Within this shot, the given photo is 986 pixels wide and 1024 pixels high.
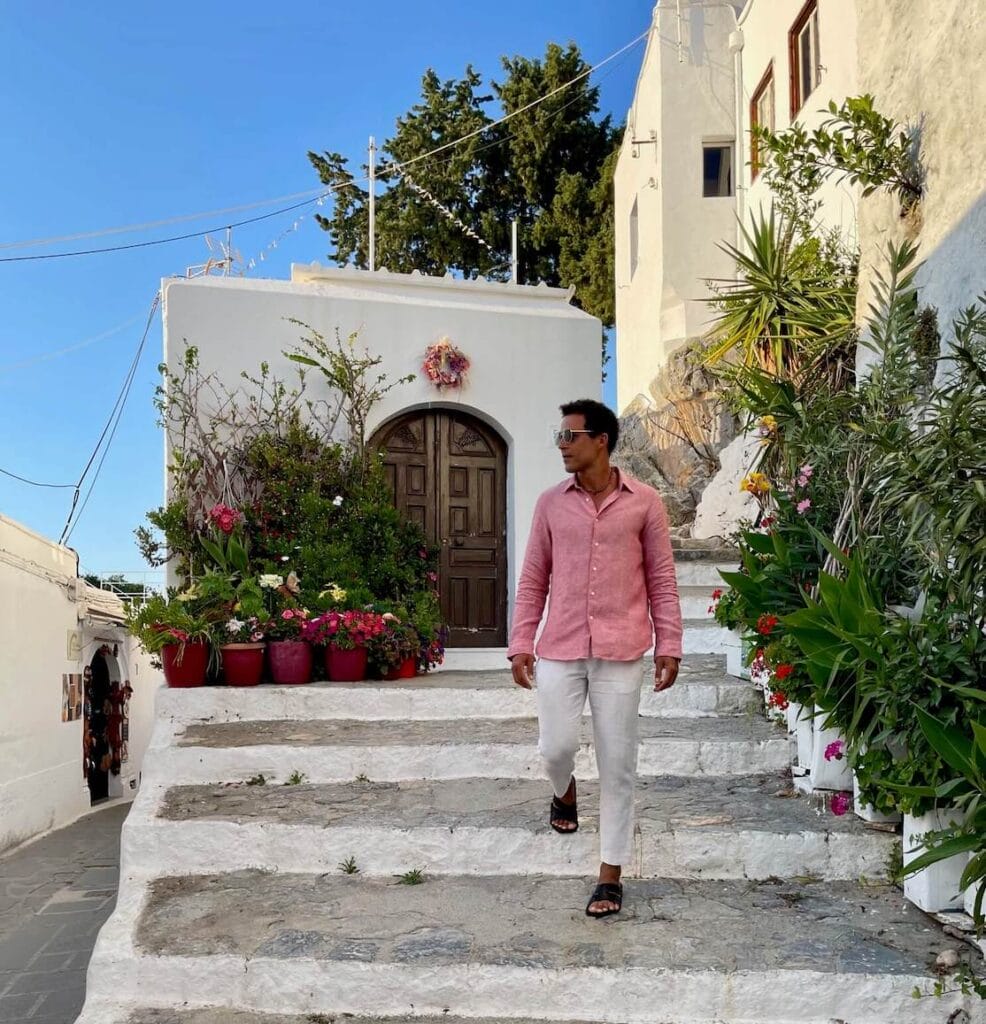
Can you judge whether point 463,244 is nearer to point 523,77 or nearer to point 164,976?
point 523,77

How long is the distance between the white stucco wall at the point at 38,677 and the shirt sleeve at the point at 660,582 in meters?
7.47

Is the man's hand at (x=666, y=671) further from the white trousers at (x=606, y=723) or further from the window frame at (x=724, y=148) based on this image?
the window frame at (x=724, y=148)

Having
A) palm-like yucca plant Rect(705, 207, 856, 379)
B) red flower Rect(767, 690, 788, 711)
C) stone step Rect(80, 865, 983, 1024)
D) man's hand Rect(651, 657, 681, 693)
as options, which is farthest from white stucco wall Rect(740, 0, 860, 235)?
stone step Rect(80, 865, 983, 1024)

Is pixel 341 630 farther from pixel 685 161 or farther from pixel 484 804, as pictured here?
pixel 685 161

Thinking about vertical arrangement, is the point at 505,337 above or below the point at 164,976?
above

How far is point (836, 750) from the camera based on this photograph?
4160 millimetres

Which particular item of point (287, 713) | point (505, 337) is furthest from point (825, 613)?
point (505, 337)

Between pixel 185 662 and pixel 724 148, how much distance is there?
1336 centimetres

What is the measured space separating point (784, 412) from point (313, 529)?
11.7ft

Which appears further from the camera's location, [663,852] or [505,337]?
[505,337]

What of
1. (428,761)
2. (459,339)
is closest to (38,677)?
(459,339)

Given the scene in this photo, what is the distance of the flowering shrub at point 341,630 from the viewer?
6.33 meters

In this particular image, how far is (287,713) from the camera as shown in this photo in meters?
5.76

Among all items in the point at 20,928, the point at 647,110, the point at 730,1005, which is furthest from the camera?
→ the point at 647,110
